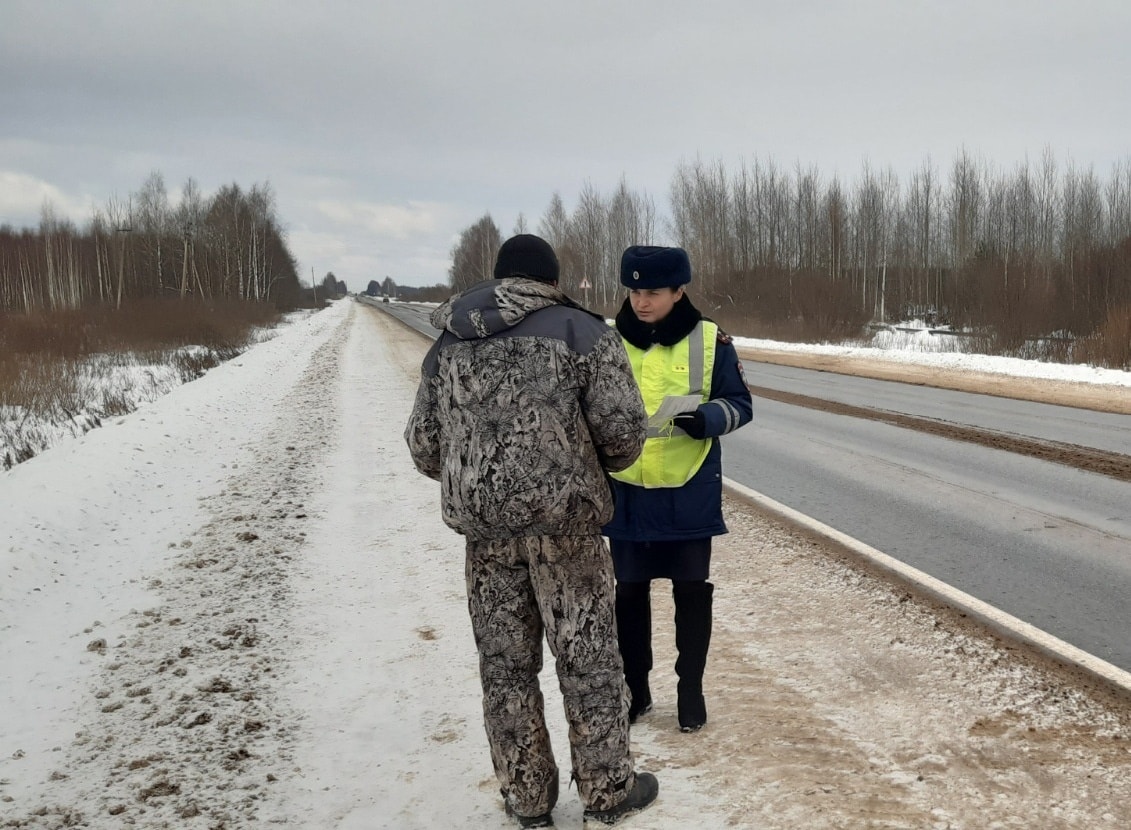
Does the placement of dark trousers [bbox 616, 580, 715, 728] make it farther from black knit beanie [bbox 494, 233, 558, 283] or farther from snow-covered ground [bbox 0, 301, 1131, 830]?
black knit beanie [bbox 494, 233, 558, 283]

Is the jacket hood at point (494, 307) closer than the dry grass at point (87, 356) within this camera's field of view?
Yes

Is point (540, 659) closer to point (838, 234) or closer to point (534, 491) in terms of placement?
point (534, 491)

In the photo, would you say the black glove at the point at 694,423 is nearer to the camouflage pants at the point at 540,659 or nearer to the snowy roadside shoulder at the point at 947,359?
the camouflage pants at the point at 540,659

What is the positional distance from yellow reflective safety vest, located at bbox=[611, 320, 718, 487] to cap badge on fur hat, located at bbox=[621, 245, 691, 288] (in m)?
0.21

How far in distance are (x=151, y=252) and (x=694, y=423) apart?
80612mm

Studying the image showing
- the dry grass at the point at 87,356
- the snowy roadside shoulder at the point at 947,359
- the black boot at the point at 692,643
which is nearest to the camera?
the black boot at the point at 692,643

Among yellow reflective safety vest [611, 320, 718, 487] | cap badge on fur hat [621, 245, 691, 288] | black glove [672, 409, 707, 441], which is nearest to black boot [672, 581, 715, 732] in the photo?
yellow reflective safety vest [611, 320, 718, 487]

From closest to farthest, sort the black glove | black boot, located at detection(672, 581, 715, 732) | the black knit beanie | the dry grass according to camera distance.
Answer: the black knit beanie → the black glove → black boot, located at detection(672, 581, 715, 732) → the dry grass

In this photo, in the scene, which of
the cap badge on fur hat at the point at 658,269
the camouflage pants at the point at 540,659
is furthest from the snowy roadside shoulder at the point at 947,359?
the camouflage pants at the point at 540,659

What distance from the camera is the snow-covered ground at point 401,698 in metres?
3.03

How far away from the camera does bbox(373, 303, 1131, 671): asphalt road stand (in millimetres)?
5043

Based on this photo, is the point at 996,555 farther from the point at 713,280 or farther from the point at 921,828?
the point at 713,280

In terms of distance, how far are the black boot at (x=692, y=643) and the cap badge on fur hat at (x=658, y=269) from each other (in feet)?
3.86

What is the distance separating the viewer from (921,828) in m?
2.76
